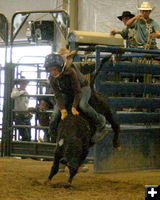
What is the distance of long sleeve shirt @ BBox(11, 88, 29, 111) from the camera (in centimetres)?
936

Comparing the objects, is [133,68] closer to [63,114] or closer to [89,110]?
[89,110]

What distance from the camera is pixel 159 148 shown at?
26.2 ft

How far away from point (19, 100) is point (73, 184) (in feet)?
14.0

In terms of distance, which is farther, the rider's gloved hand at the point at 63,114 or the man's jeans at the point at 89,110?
the man's jeans at the point at 89,110

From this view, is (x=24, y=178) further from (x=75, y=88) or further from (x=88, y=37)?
(x=88, y=37)

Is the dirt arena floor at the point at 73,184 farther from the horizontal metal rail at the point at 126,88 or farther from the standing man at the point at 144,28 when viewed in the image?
the standing man at the point at 144,28

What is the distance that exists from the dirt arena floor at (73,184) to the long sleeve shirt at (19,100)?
1777 millimetres

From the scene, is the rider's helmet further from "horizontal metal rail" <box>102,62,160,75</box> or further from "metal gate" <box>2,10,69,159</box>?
"metal gate" <box>2,10,69,159</box>

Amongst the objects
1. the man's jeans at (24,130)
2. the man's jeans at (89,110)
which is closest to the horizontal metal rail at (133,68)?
the man's jeans at (89,110)

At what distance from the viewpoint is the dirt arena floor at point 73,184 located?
16.6ft

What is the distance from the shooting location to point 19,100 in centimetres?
995

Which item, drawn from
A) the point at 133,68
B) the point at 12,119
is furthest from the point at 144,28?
the point at 12,119

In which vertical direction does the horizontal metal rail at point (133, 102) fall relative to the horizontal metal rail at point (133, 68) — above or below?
below

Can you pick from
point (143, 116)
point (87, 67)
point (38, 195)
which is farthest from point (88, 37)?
point (38, 195)
